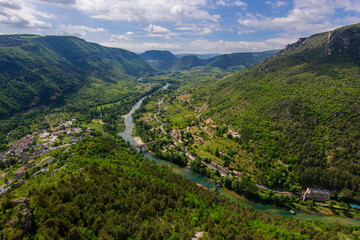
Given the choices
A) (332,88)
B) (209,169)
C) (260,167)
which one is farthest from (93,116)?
(332,88)

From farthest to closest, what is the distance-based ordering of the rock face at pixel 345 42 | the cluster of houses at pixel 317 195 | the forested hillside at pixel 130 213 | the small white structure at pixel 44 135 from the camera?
1. the rock face at pixel 345 42
2. the small white structure at pixel 44 135
3. the cluster of houses at pixel 317 195
4. the forested hillside at pixel 130 213

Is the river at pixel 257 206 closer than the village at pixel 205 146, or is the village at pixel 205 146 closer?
the river at pixel 257 206

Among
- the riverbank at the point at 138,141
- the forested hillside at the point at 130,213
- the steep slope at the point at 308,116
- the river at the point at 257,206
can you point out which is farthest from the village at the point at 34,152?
the steep slope at the point at 308,116

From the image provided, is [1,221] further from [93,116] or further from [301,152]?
[93,116]

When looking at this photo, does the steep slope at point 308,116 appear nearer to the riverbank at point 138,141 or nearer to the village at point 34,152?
the riverbank at point 138,141

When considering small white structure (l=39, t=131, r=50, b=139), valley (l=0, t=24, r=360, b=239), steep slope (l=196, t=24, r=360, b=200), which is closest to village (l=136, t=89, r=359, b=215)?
valley (l=0, t=24, r=360, b=239)

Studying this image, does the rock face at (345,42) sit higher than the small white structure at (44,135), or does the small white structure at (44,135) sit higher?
the rock face at (345,42)

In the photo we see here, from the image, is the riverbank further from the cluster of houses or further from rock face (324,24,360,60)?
rock face (324,24,360,60)

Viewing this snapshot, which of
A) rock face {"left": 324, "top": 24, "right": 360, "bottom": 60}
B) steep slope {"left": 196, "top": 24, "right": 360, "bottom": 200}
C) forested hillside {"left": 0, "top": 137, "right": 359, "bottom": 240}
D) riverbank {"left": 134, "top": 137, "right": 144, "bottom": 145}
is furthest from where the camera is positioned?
rock face {"left": 324, "top": 24, "right": 360, "bottom": 60}
